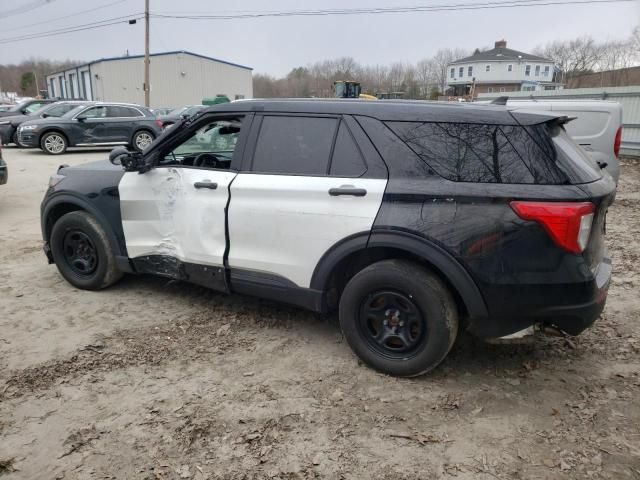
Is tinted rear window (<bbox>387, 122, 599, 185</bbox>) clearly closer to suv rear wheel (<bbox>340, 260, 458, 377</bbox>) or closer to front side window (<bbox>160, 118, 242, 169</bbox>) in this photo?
suv rear wheel (<bbox>340, 260, 458, 377</bbox>)

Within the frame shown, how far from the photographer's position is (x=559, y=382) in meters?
3.20

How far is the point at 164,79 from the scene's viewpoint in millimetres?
44188

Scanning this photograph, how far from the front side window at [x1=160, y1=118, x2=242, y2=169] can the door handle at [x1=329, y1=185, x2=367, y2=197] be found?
1075 mm

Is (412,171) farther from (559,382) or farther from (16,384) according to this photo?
(16,384)

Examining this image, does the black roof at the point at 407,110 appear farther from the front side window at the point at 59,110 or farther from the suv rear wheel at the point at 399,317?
the front side window at the point at 59,110

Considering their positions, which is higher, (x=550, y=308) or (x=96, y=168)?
(x=96, y=168)

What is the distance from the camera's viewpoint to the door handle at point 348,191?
3088 millimetres

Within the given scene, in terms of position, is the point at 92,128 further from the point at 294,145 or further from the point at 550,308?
the point at 550,308

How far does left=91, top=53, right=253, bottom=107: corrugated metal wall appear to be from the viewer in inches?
1679

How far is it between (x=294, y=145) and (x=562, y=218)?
1.78 m

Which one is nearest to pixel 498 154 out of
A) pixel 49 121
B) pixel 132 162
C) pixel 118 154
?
pixel 132 162

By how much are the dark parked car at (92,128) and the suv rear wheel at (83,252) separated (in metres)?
11.9

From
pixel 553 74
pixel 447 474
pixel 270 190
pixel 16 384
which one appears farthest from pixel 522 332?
pixel 553 74

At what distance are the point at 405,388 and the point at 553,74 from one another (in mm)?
77465
